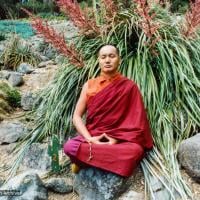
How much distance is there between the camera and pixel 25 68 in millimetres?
7844

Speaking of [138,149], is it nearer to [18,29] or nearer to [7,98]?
[7,98]

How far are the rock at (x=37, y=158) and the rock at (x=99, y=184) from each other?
0.61 metres

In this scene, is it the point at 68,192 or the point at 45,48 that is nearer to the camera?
the point at 68,192

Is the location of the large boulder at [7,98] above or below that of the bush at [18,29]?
below

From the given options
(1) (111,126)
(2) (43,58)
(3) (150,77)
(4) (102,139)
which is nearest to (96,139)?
(4) (102,139)

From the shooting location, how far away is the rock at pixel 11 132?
5.17 meters

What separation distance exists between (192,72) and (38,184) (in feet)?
6.24

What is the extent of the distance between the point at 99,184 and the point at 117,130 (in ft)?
1.59

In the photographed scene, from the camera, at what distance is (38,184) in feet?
13.5

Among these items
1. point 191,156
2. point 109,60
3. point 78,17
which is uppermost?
point 78,17

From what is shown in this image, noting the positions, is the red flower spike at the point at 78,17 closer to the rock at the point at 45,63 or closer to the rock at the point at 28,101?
the rock at the point at 28,101

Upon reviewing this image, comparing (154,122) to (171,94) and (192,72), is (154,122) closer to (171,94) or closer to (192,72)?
(171,94)

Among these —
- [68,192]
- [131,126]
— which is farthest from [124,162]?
[68,192]

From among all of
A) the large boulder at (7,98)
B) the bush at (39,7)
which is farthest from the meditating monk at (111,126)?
the bush at (39,7)
